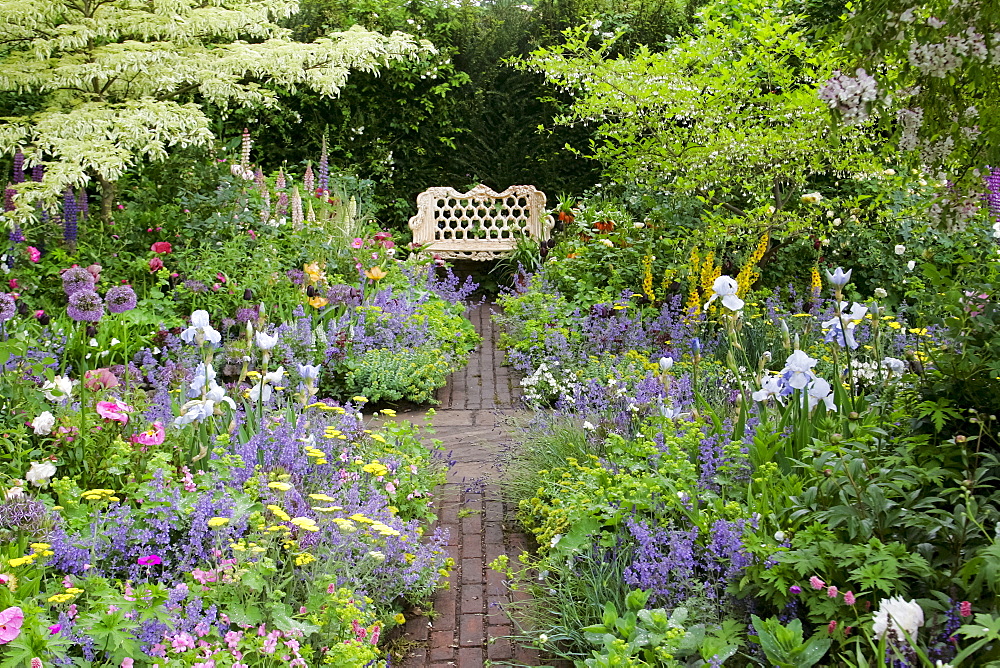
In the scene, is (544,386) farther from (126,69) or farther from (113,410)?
(126,69)

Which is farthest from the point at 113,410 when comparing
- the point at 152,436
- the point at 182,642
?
the point at 182,642

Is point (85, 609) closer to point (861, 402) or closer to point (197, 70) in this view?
point (861, 402)

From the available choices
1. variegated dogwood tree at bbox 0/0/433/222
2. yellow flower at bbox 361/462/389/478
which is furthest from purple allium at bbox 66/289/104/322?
variegated dogwood tree at bbox 0/0/433/222

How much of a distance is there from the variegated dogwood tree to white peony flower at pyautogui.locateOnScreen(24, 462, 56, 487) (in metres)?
2.37

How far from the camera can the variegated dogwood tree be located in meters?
5.11

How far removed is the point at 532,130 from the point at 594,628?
6.73m

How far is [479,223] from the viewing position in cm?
861

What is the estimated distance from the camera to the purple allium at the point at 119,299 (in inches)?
153

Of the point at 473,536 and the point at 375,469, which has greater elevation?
the point at 375,469

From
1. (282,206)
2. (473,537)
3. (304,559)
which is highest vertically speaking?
(282,206)

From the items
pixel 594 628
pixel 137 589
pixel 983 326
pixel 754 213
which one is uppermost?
pixel 754 213

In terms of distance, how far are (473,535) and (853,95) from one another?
2.25 meters

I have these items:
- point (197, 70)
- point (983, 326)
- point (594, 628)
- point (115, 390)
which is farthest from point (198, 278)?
point (983, 326)

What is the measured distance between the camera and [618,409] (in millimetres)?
4066
